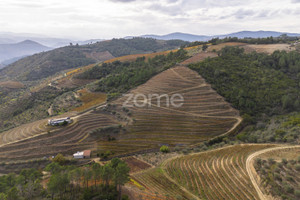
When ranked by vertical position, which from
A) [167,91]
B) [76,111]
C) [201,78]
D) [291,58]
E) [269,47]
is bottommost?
[76,111]

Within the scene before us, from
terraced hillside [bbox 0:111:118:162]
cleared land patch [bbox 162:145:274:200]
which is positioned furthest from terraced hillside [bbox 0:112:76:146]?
cleared land patch [bbox 162:145:274:200]

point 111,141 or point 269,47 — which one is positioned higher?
point 269,47

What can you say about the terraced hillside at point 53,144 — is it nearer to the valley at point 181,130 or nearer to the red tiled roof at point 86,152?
the valley at point 181,130

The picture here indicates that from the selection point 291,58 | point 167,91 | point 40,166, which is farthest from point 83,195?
point 291,58

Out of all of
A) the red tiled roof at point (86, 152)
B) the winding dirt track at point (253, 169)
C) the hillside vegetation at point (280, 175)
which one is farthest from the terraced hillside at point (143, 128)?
the hillside vegetation at point (280, 175)

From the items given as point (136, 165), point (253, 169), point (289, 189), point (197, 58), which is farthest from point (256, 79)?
point (136, 165)

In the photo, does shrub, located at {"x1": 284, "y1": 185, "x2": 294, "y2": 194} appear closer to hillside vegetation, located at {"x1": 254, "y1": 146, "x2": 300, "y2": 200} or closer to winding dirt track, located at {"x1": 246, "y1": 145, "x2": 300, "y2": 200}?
hillside vegetation, located at {"x1": 254, "y1": 146, "x2": 300, "y2": 200}

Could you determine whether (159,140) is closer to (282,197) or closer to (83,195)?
(83,195)
